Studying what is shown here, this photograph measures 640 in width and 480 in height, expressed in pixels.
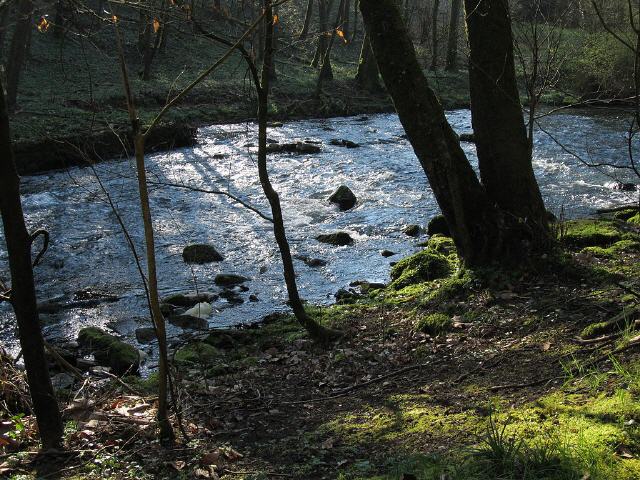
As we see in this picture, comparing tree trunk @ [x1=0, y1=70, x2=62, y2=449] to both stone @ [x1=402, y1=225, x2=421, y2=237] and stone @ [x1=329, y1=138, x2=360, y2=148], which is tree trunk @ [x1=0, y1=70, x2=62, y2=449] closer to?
stone @ [x1=402, y1=225, x2=421, y2=237]

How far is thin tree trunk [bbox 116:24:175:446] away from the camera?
3.97 m

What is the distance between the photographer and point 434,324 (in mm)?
6480

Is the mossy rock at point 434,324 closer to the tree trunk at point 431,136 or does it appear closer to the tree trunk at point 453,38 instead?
the tree trunk at point 431,136

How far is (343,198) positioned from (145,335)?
270 inches

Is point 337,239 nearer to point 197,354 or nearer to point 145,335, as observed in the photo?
point 145,335

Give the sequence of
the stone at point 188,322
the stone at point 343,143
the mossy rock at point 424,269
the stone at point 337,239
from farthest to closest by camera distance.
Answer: the stone at point 343,143 < the stone at point 337,239 < the mossy rock at point 424,269 < the stone at point 188,322

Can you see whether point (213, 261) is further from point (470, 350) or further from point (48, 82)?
point (48, 82)

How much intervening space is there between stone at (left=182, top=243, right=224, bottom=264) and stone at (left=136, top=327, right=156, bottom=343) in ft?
8.57

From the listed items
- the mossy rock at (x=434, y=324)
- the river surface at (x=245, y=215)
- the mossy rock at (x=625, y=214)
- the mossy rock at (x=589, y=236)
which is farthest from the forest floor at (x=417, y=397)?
the mossy rock at (x=625, y=214)

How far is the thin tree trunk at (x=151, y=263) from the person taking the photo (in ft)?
13.0

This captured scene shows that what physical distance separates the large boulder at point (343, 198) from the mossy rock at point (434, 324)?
7.60 meters

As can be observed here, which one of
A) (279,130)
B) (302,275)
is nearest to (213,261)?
(302,275)

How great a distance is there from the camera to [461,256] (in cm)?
750

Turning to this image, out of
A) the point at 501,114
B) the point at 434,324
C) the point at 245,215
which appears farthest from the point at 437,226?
the point at 434,324
